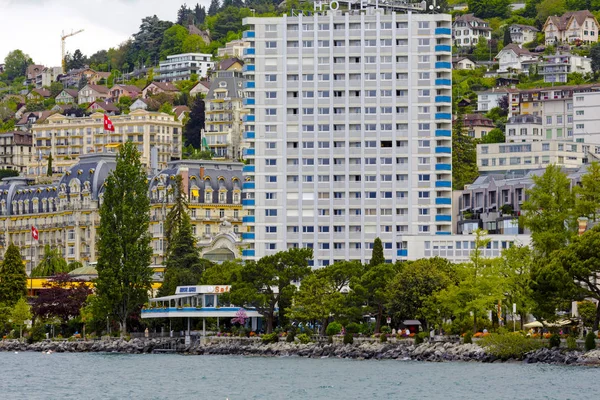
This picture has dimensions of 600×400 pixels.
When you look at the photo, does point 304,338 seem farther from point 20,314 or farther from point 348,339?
point 20,314

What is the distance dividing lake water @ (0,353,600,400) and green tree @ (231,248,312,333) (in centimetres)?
1014

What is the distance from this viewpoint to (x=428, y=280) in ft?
456

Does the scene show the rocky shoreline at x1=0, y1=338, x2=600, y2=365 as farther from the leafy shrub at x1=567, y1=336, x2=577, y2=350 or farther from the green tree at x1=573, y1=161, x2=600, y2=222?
the green tree at x1=573, y1=161, x2=600, y2=222

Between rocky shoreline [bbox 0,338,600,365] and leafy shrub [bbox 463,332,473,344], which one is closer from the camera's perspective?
rocky shoreline [bbox 0,338,600,365]

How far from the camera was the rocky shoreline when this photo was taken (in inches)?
4680

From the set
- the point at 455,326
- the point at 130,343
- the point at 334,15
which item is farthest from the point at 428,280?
the point at 334,15

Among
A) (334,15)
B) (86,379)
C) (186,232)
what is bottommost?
(86,379)

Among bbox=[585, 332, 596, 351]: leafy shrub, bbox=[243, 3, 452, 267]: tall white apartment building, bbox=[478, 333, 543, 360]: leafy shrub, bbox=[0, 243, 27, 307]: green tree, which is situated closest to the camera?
bbox=[585, 332, 596, 351]: leafy shrub

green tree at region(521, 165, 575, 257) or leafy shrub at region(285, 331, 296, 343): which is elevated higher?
green tree at region(521, 165, 575, 257)

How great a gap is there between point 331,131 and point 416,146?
9.42 meters

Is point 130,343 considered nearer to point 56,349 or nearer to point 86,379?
point 56,349

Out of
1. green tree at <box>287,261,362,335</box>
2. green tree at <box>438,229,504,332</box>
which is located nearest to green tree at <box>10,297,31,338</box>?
green tree at <box>287,261,362,335</box>

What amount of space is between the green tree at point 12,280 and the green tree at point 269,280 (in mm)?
36223

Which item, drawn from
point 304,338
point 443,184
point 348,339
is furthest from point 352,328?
point 443,184
